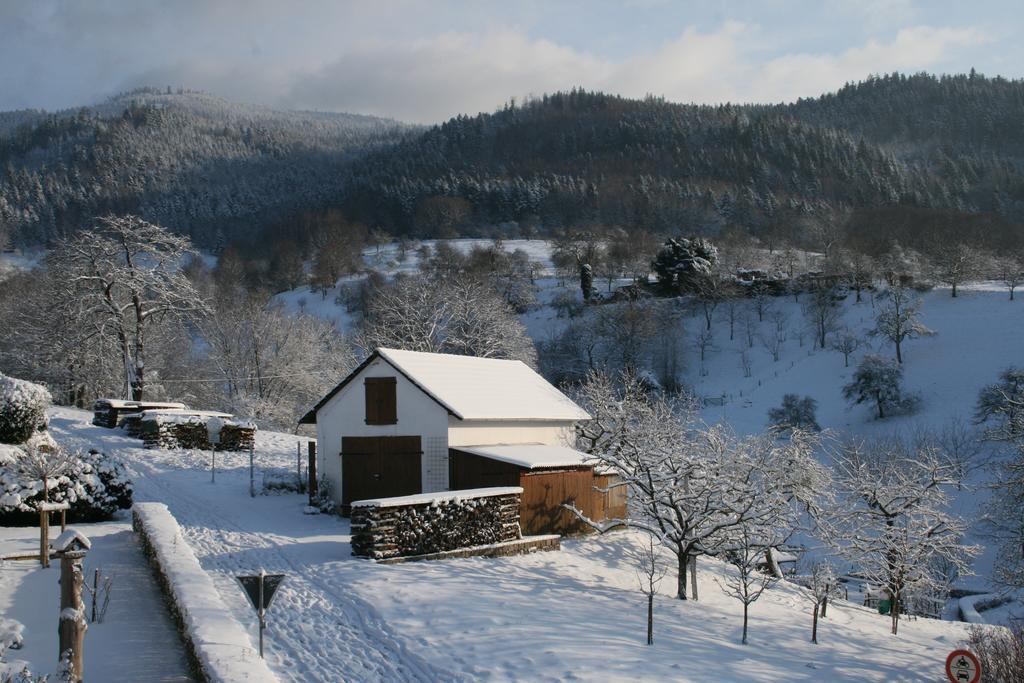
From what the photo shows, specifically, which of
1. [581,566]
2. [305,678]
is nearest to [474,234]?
[581,566]

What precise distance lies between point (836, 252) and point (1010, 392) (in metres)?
46.4

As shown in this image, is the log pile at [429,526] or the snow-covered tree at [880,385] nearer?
the log pile at [429,526]

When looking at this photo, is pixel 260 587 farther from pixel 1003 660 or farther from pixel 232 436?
pixel 232 436

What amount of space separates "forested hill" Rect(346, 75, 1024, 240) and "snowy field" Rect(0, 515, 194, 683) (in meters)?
122

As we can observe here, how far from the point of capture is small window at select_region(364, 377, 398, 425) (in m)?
24.7

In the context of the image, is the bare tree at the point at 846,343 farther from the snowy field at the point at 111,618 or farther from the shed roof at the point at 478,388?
the snowy field at the point at 111,618

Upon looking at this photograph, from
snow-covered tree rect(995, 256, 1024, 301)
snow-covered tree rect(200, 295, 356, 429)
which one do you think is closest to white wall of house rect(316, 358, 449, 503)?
snow-covered tree rect(200, 295, 356, 429)

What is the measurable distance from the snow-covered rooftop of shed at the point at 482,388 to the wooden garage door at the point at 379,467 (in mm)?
1745

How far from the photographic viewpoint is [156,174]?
165500 mm

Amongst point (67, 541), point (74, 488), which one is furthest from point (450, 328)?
point (67, 541)

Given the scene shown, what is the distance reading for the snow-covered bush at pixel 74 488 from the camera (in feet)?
62.7

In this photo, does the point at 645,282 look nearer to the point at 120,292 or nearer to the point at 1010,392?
the point at 1010,392

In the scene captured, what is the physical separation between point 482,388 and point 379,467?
13.8ft

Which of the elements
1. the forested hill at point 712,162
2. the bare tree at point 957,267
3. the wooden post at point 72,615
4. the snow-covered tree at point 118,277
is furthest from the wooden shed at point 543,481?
the forested hill at point 712,162
